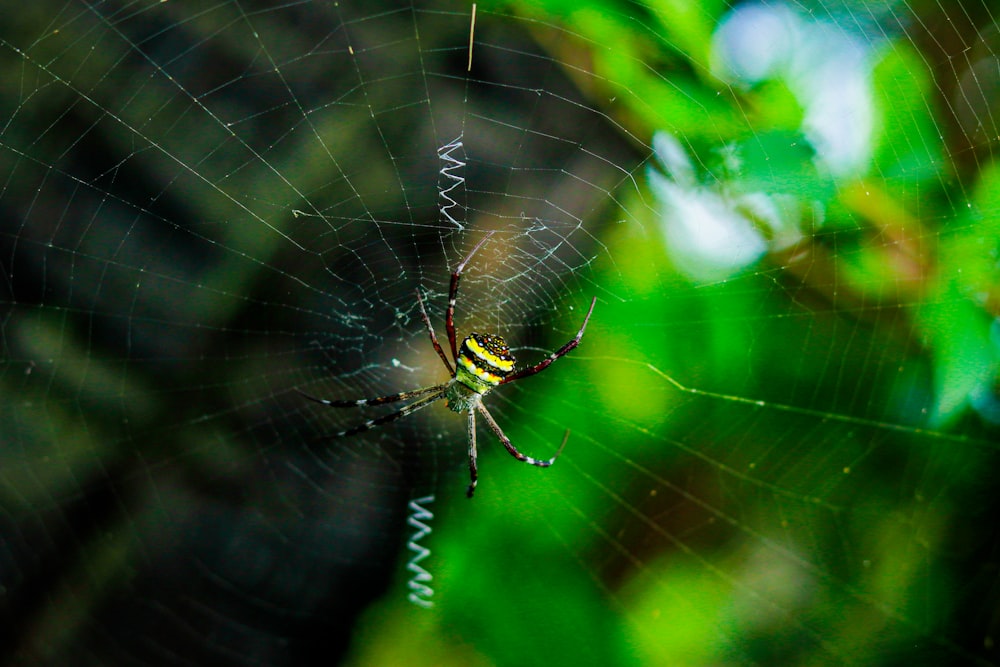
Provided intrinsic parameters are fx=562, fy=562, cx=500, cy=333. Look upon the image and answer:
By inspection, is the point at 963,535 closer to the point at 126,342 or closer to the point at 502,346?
the point at 502,346

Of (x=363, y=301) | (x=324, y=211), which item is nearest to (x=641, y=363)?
(x=324, y=211)

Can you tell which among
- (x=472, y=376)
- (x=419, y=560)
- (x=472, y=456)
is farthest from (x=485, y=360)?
(x=419, y=560)

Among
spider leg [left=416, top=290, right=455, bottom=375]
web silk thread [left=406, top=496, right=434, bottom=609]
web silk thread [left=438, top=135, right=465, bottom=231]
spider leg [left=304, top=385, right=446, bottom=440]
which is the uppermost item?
web silk thread [left=438, top=135, right=465, bottom=231]

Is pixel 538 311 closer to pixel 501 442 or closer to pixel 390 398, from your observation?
pixel 501 442

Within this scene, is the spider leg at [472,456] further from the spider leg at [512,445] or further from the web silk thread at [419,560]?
the web silk thread at [419,560]

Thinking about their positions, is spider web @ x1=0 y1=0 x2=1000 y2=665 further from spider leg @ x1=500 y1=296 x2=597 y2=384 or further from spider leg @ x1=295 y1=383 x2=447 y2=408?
spider leg @ x1=295 y1=383 x2=447 y2=408

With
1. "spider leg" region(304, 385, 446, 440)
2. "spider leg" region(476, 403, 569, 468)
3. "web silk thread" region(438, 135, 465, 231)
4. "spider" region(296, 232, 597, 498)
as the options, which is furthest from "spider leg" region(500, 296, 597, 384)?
"spider leg" region(304, 385, 446, 440)
